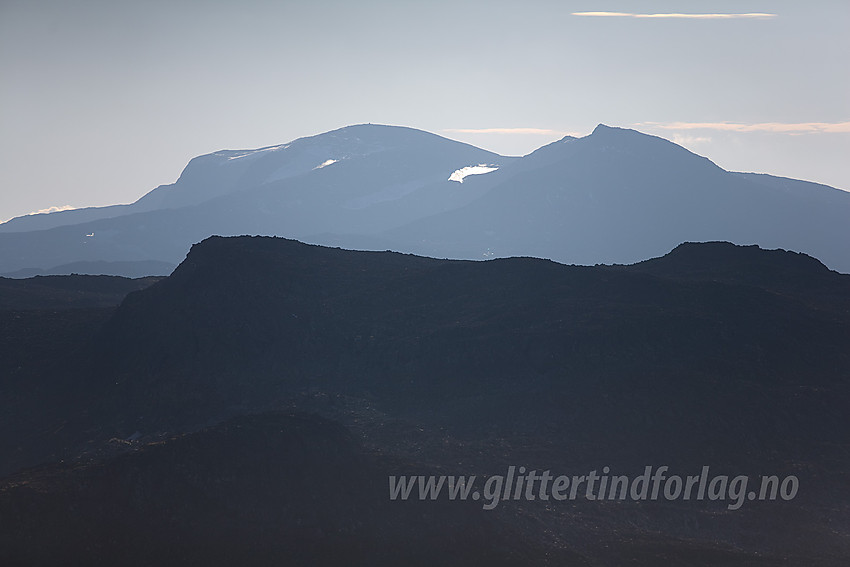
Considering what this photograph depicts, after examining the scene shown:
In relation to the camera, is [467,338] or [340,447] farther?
[467,338]

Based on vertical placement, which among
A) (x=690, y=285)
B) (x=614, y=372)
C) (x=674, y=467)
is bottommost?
(x=674, y=467)

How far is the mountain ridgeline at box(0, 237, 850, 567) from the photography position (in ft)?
128

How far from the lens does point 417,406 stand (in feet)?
221

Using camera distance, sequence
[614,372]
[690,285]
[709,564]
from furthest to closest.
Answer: [690,285], [614,372], [709,564]

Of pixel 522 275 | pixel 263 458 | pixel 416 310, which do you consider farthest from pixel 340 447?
pixel 522 275

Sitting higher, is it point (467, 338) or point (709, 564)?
point (467, 338)

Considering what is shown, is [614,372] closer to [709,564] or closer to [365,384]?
[365,384]

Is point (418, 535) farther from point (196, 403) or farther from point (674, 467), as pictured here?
point (196, 403)

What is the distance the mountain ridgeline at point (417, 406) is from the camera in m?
38.9

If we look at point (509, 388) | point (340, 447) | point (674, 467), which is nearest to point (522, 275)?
point (509, 388)

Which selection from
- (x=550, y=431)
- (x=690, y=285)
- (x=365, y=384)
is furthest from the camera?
(x=690, y=285)

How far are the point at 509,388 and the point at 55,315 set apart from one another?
4996 centimetres

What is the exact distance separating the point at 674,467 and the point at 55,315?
64.8 meters

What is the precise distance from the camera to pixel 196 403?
66812 millimetres
